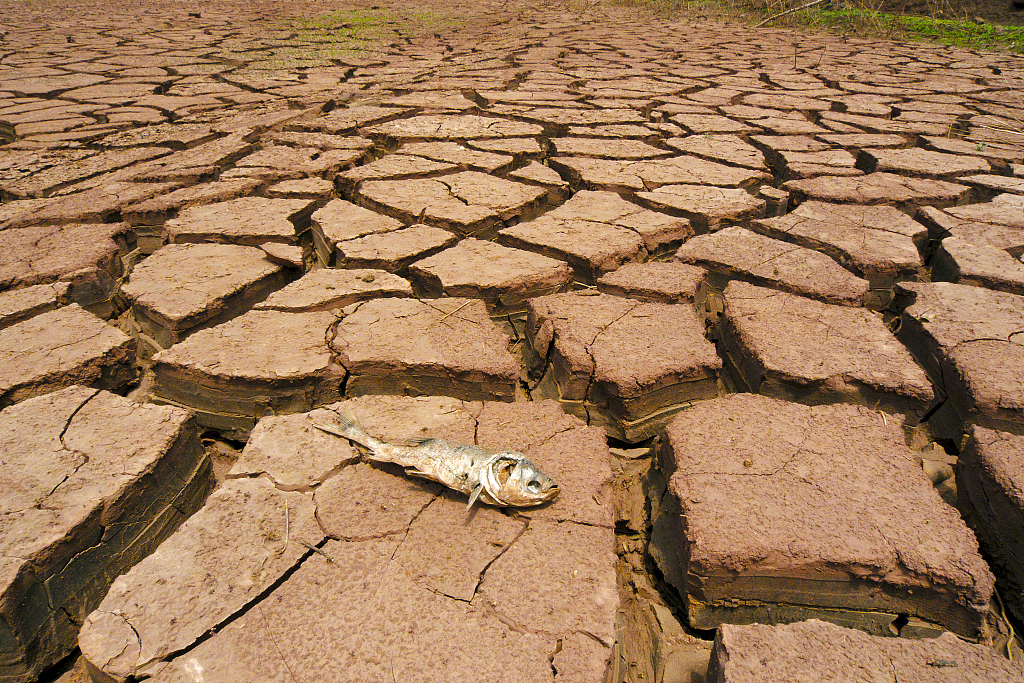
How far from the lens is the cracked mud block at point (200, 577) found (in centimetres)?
90

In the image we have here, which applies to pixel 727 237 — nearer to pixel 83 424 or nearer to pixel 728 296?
pixel 728 296

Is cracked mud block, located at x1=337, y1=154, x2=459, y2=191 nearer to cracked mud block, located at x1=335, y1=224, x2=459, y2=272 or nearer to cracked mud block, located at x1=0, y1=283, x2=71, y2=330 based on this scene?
cracked mud block, located at x1=335, y1=224, x2=459, y2=272

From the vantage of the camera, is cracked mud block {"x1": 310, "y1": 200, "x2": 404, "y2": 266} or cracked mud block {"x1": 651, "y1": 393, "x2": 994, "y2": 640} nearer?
cracked mud block {"x1": 651, "y1": 393, "x2": 994, "y2": 640}

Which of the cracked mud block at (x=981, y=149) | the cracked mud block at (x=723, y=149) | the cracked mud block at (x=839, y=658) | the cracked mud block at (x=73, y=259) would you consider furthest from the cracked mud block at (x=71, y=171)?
the cracked mud block at (x=981, y=149)

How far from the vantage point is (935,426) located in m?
1.60

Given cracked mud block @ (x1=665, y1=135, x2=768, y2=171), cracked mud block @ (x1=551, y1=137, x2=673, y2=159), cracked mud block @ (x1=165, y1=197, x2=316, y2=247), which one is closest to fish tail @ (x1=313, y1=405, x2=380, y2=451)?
cracked mud block @ (x1=165, y1=197, x2=316, y2=247)

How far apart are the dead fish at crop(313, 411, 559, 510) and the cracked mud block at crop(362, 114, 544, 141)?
2472 mm

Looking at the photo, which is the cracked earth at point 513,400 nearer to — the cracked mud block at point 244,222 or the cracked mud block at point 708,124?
the cracked mud block at point 244,222

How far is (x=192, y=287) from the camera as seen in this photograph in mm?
1841

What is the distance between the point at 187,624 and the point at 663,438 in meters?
1.06

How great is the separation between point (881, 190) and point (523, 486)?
100 inches

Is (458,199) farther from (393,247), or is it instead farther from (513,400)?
(513,400)

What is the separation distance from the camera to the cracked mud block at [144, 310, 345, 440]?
1.48 meters

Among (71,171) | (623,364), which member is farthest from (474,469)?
(71,171)
